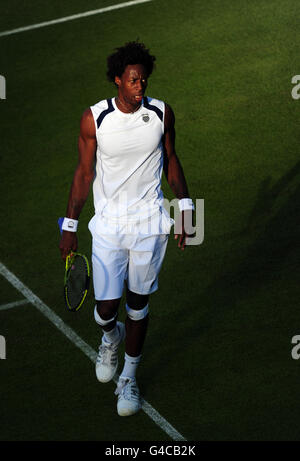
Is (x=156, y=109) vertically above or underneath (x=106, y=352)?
above

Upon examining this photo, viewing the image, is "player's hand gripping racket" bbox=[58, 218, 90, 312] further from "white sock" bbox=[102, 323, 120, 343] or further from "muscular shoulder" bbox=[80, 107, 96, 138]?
"muscular shoulder" bbox=[80, 107, 96, 138]

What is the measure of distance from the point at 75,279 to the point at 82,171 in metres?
0.90

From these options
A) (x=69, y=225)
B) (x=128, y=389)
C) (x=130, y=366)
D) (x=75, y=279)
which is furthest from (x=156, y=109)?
(x=128, y=389)

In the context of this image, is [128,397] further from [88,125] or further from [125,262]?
[88,125]

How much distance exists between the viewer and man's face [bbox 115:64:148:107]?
651 centimetres

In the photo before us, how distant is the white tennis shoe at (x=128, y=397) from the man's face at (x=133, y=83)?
2382 mm

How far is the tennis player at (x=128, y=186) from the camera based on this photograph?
661cm

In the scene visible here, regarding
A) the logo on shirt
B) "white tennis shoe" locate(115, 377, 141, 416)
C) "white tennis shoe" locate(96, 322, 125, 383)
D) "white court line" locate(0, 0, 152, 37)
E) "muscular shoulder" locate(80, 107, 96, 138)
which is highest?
"white court line" locate(0, 0, 152, 37)

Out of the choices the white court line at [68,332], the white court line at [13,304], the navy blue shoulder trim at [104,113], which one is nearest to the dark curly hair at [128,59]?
the navy blue shoulder trim at [104,113]

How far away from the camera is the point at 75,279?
23.2 feet

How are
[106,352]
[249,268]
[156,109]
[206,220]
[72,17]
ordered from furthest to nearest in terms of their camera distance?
[72,17] → [206,220] → [249,268] → [106,352] → [156,109]

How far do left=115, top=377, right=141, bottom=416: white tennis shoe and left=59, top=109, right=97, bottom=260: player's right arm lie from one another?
1256mm

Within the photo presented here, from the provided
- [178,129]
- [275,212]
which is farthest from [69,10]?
[275,212]

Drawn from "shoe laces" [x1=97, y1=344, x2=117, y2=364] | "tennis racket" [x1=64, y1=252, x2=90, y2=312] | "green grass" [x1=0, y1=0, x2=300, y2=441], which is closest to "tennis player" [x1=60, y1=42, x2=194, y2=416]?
"tennis racket" [x1=64, y1=252, x2=90, y2=312]
